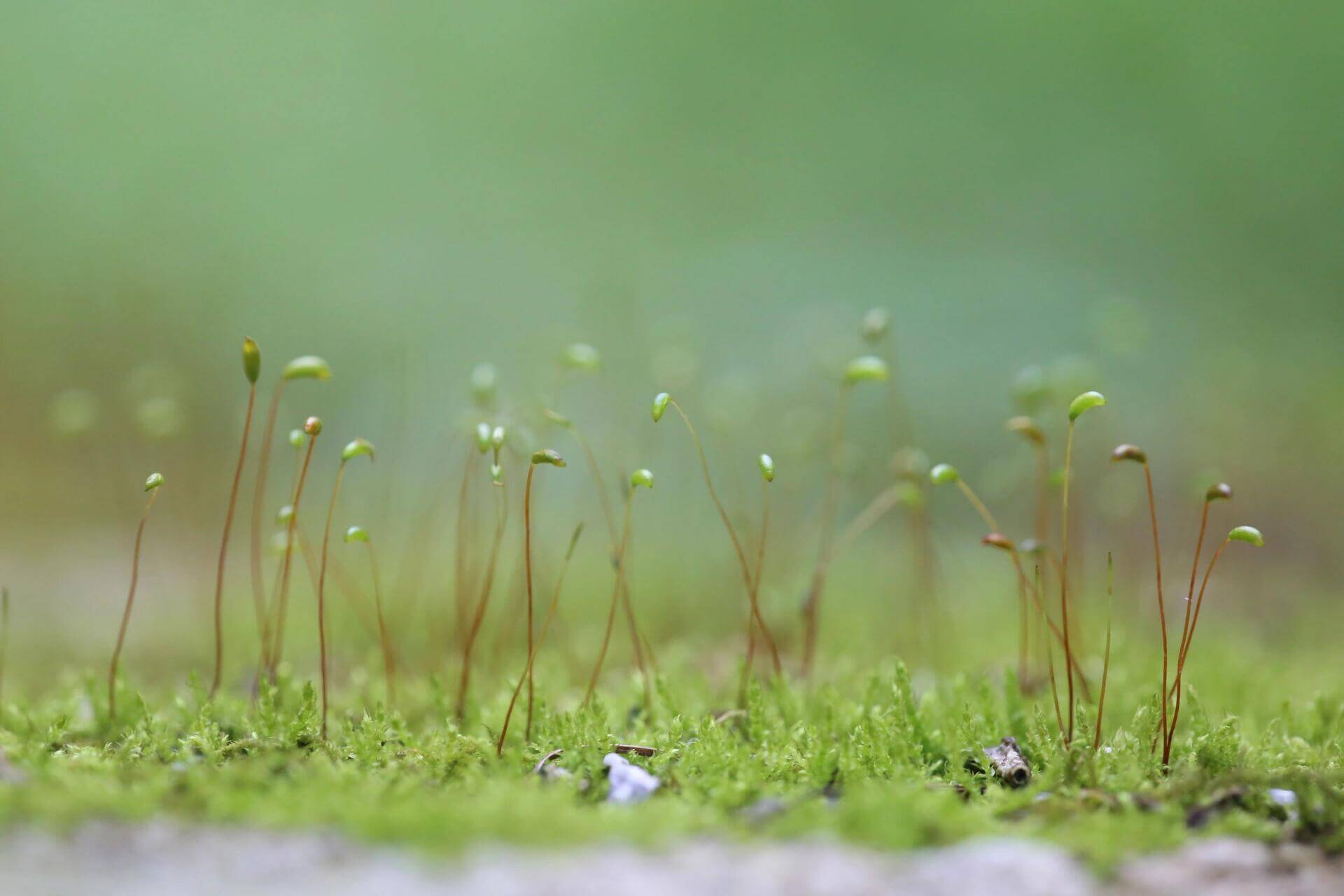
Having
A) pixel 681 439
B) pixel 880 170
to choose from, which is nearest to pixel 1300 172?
pixel 880 170

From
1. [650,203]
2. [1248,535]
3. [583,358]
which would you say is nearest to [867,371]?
[583,358]

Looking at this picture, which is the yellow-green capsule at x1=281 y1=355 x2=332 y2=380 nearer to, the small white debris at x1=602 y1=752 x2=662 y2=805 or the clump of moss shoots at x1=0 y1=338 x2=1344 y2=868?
the clump of moss shoots at x1=0 y1=338 x2=1344 y2=868

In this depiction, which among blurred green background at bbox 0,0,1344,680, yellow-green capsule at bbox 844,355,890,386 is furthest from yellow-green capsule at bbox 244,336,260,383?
blurred green background at bbox 0,0,1344,680

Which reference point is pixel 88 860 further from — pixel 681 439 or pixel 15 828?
pixel 681 439

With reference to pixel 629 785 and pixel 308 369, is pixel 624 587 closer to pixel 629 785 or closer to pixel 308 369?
pixel 629 785

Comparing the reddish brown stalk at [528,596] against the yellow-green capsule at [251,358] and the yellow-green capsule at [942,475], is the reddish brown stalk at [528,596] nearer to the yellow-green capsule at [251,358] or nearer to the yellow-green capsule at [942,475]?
the yellow-green capsule at [251,358]

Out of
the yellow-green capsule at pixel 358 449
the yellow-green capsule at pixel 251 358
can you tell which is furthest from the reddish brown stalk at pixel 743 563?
the yellow-green capsule at pixel 251 358
